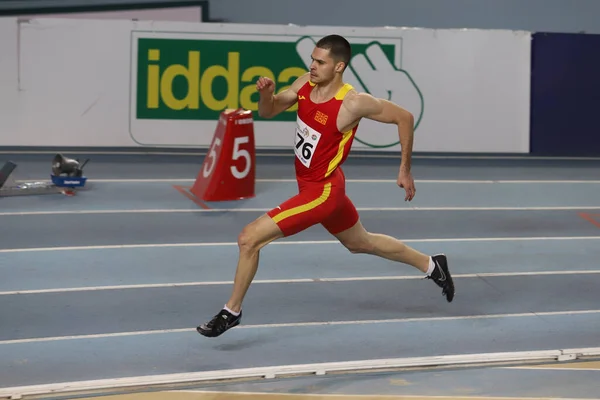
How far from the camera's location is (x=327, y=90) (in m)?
5.70

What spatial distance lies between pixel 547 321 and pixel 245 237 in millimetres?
2166

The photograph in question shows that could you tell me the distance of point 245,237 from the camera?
5.57 metres

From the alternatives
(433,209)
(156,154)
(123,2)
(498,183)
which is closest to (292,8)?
(123,2)

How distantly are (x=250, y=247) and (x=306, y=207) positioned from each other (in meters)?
0.40

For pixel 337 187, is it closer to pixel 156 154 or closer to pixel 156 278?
pixel 156 278

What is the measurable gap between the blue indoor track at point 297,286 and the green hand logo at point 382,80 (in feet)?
5.95

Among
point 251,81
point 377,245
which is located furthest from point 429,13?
point 377,245

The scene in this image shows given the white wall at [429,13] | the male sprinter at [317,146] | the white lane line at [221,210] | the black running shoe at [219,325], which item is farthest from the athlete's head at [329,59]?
the white wall at [429,13]

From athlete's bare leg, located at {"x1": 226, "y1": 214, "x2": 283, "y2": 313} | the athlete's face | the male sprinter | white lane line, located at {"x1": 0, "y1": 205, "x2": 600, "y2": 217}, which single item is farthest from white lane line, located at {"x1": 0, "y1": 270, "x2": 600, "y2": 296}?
white lane line, located at {"x1": 0, "y1": 205, "x2": 600, "y2": 217}

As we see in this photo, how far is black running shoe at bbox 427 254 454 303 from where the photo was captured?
6621 mm

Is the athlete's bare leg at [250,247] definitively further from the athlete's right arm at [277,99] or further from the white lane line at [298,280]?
the white lane line at [298,280]

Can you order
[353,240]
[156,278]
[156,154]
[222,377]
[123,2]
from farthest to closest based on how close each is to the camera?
[123,2] < [156,154] < [156,278] < [353,240] < [222,377]

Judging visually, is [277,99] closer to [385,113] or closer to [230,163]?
[385,113]

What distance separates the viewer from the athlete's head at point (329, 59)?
220 inches
